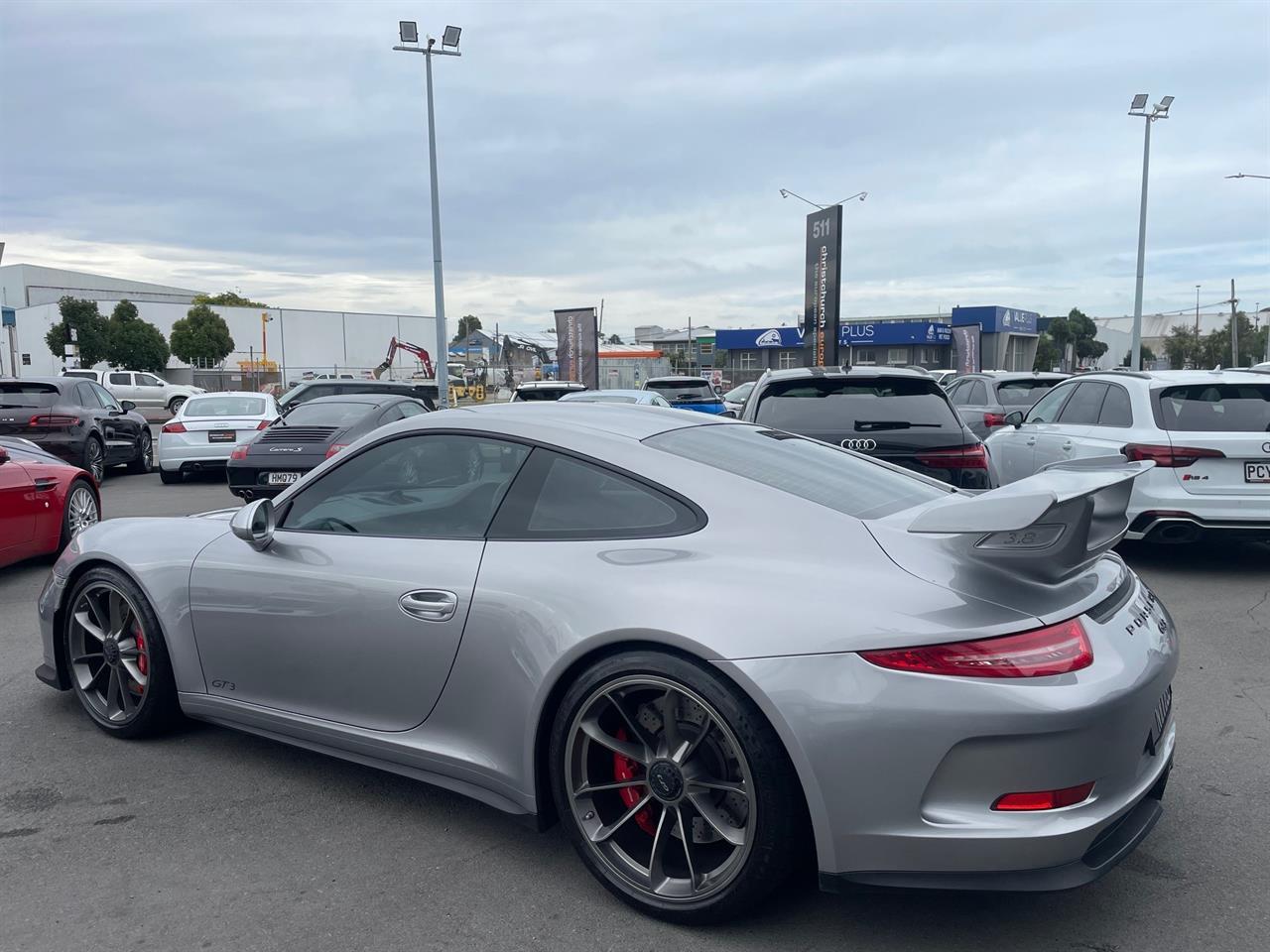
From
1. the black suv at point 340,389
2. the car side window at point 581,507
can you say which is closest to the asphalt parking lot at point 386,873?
the car side window at point 581,507

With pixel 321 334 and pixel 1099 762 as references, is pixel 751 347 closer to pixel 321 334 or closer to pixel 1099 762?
pixel 321 334

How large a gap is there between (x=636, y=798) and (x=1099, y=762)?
4.07ft

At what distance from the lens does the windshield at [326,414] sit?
10.8 metres

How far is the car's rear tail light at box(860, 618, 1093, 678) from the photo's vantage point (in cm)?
235

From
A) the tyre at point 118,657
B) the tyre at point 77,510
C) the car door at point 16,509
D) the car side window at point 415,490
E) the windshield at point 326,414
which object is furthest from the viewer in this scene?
the windshield at point 326,414

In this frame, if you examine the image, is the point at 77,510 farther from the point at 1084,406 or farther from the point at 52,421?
the point at 1084,406

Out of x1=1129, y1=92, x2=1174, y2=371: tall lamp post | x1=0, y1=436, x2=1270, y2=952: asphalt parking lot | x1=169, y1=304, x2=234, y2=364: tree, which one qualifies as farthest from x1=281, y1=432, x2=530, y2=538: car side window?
x1=169, y1=304, x2=234, y2=364: tree

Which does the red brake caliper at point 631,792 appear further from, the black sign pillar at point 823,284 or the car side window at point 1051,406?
the black sign pillar at point 823,284

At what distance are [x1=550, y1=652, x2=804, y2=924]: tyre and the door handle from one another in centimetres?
50

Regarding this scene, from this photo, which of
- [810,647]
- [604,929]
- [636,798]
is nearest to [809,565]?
[810,647]

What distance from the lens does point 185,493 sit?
1298 cm

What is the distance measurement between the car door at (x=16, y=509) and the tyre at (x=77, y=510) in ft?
1.36

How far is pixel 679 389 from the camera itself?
937 inches

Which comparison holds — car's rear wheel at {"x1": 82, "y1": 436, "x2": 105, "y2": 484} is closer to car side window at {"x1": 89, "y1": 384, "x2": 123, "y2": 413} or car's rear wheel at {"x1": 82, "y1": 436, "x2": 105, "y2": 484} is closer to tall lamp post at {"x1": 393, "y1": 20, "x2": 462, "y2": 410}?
car side window at {"x1": 89, "y1": 384, "x2": 123, "y2": 413}
